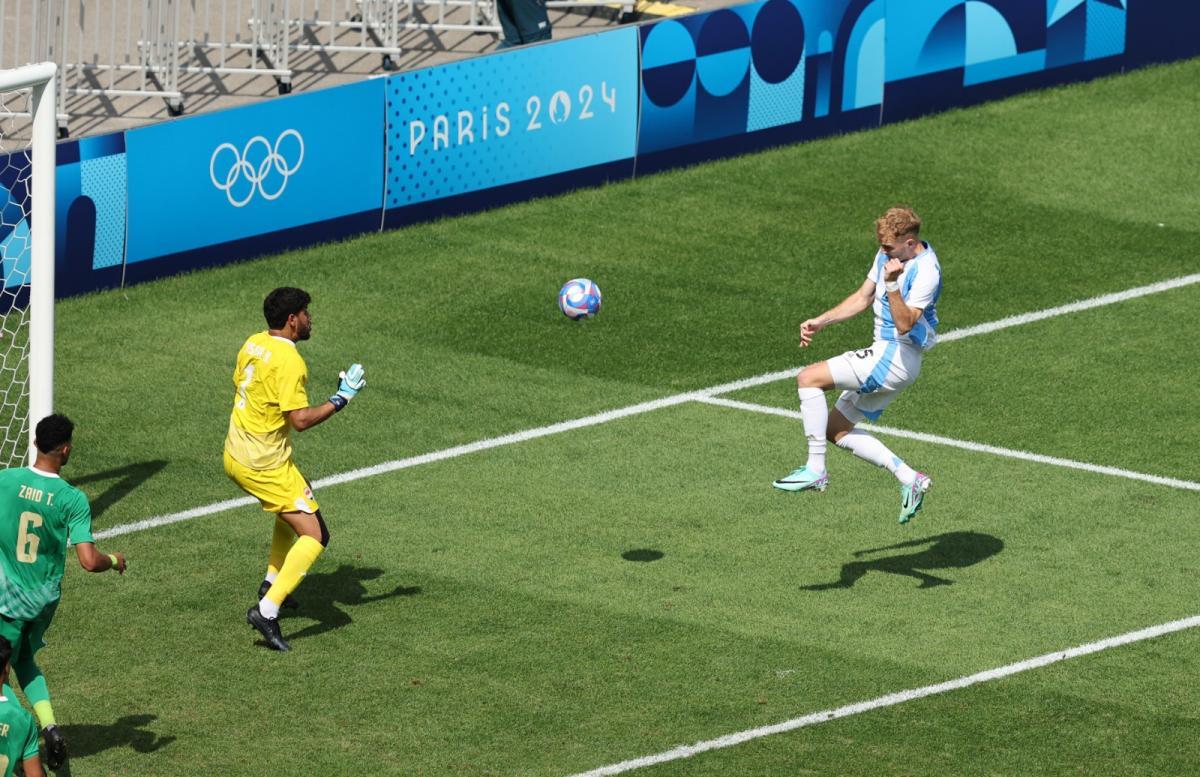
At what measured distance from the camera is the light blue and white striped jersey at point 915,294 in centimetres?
1420

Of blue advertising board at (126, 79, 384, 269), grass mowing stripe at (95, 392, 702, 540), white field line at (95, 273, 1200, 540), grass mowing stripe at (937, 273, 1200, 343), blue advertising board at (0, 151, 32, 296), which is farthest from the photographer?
blue advertising board at (126, 79, 384, 269)

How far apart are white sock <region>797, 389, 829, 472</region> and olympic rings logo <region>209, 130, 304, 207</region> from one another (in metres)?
8.99

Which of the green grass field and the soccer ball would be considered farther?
the soccer ball

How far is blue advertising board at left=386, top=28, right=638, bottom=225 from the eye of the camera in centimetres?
2292

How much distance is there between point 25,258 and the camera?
64.1 feet

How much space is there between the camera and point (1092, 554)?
1541 centimetres

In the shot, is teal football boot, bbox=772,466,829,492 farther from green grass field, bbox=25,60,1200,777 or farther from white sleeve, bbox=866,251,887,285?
white sleeve, bbox=866,251,887,285

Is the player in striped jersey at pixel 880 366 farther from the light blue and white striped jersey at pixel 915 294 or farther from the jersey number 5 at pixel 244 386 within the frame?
the jersey number 5 at pixel 244 386

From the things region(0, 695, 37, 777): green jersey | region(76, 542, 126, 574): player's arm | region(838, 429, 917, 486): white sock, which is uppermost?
region(76, 542, 126, 574): player's arm

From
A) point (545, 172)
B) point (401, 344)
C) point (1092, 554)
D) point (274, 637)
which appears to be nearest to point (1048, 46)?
point (545, 172)

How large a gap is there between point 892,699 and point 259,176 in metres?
11.1

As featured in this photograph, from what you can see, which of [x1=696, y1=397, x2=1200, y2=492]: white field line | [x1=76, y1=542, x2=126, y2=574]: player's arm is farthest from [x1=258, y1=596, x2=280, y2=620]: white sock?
[x1=696, y1=397, x2=1200, y2=492]: white field line

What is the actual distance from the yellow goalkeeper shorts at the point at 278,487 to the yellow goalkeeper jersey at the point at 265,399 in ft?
0.15

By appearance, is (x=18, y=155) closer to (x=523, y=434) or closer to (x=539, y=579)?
(x=523, y=434)
